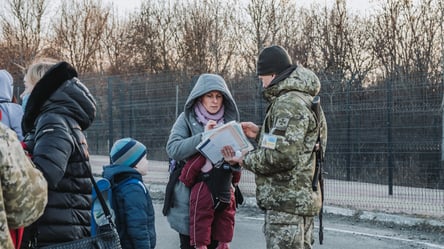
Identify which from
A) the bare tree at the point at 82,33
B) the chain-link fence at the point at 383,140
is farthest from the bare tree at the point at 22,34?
the chain-link fence at the point at 383,140

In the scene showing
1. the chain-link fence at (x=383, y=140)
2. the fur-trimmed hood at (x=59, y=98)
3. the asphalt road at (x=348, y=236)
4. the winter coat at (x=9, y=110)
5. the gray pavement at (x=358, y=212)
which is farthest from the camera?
the chain-link fence at (x=383, y=140)

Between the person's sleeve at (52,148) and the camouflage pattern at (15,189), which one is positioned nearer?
the camouflage pattern at (15,189)

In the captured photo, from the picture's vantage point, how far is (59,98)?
11.1 ft

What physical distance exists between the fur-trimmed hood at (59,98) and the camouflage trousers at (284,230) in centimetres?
136

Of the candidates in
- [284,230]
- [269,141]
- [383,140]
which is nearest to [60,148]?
[269,141]

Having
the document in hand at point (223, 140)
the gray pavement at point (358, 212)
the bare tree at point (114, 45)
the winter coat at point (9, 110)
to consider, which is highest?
the bare tree at point (114, 45)

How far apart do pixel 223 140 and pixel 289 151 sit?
0.63 meters

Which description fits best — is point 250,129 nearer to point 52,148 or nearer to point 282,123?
point 282,123

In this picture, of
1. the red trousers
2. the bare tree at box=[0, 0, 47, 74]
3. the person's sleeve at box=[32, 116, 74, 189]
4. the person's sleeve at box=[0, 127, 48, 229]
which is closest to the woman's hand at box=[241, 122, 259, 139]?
the red trousers

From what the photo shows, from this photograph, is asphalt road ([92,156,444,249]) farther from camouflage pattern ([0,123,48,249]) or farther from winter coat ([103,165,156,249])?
camouflage pattern ([0,123,48,249])

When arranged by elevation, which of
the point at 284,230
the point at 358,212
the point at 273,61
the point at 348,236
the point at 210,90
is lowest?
the point at 348,236

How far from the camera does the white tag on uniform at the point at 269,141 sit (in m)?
3.85

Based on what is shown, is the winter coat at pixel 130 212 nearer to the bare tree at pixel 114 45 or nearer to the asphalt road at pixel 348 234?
the asphalt road at pixel 348 234

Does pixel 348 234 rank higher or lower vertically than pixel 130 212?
lower
